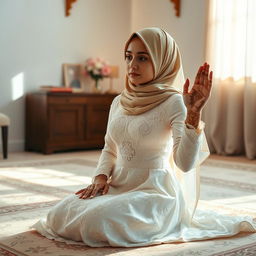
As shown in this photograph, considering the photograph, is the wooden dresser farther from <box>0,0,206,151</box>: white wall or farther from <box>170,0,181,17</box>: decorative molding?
<box>170,0,181,17</box>: decorative molding

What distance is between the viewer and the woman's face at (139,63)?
2.39 meters

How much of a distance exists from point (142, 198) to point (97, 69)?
15.9 ft

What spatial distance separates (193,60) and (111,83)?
4.16 feet

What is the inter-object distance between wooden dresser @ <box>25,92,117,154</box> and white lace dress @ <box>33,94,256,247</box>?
148 inches

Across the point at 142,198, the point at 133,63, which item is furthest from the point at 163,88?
the point at 142,198

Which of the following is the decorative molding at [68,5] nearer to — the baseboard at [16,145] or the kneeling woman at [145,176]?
the baseboard at [16,145]

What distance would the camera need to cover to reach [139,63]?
2.40m

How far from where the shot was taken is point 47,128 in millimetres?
6305

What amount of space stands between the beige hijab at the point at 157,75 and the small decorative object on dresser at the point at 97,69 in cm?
449

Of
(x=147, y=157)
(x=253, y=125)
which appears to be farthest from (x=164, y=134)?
(x=253, y=125)

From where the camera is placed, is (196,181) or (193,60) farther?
(193,60)

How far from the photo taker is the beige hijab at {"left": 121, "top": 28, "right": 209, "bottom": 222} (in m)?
2.38

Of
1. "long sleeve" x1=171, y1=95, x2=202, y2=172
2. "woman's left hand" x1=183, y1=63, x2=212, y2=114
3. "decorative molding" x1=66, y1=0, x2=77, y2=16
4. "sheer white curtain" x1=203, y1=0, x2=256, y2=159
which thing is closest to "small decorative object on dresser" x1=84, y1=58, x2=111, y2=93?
"decorative molding" x1=66, y1=0, x2=77, y2=16

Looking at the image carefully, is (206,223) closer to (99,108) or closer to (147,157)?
(147,157)
